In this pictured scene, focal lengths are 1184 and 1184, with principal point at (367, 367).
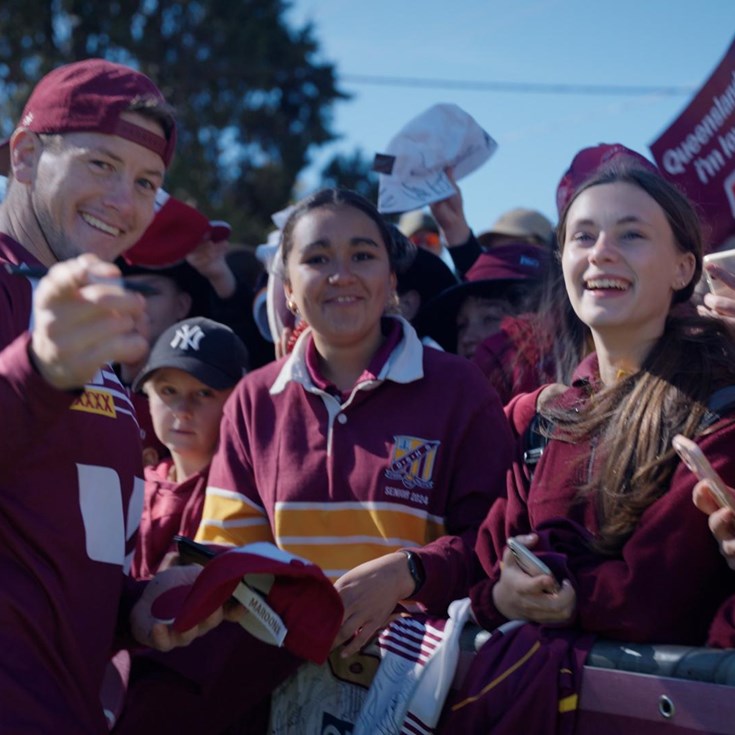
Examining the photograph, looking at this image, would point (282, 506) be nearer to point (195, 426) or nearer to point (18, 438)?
point (195, 426)

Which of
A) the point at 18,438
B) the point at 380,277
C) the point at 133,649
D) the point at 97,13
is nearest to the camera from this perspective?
the point at 18,438

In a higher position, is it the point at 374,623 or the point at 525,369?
the point at 525,369

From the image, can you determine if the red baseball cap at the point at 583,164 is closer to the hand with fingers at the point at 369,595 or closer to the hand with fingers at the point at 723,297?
the hand with fingers at the point at 723,297

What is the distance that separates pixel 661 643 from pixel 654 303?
909 mm

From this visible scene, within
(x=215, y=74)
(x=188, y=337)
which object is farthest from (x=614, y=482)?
(x=215, y=74)

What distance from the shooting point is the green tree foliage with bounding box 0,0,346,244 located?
18.8m

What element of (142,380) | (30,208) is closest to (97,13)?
(142,380)

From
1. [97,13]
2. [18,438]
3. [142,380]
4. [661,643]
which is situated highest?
[97,13]

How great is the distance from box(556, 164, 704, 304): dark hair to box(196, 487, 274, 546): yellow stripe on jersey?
138 cm

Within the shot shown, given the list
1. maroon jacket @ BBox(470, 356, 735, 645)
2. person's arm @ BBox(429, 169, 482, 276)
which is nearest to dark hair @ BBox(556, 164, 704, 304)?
maroon jacket @ BBox(470, 356, 735, 645)

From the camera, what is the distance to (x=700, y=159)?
4312 millimetres

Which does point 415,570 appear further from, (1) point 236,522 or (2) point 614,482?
(1) point 236,522

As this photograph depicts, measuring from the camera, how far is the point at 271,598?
2.74 meters

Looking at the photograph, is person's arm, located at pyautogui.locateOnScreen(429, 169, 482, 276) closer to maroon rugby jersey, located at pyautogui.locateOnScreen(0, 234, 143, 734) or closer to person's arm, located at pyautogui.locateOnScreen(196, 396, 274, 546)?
person's arm, located at pyautogui.locateOnScreen(196, 396, 274, 546)
